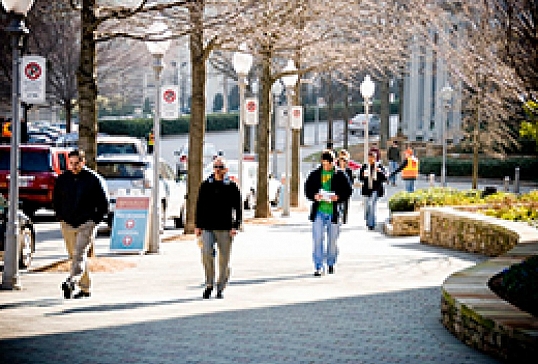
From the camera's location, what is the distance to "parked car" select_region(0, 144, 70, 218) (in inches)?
1022

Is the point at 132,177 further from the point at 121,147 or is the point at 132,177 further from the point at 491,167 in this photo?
the point at 491,167

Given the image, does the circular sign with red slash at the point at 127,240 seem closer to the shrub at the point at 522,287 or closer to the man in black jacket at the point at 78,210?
the man in black jacket at the point at 78,210

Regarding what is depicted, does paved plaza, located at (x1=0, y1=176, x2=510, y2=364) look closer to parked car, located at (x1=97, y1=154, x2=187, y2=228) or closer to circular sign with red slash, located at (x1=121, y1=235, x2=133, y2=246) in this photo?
circular sign with red slash, located at (x1=121, y1=235, x2=133, y2=246)

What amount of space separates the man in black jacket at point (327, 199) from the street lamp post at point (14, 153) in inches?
162

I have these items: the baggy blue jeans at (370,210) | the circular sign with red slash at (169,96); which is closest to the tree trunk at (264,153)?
the baggy blue jeans at (370,210)

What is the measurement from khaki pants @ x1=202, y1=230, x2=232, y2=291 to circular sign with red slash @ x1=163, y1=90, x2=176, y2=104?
7.25 m

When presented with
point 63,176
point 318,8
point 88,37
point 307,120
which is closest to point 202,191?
point 63,176

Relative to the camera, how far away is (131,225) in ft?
64.1

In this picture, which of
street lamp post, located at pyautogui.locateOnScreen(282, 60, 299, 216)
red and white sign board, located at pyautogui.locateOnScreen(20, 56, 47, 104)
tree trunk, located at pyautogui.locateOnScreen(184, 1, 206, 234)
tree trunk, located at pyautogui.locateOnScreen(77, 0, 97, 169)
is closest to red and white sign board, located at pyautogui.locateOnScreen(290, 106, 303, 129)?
street lamp post, located at pyautogui.locateOnScreen(282, 60, 299, 216)

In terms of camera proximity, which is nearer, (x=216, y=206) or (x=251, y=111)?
(x=216, y=206)

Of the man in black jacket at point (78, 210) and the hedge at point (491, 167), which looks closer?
the man in black jacket at point (78, 210)

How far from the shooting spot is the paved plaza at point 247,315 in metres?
9.73

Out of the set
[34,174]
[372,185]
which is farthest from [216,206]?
[34,174]

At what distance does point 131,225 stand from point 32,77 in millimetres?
4970
